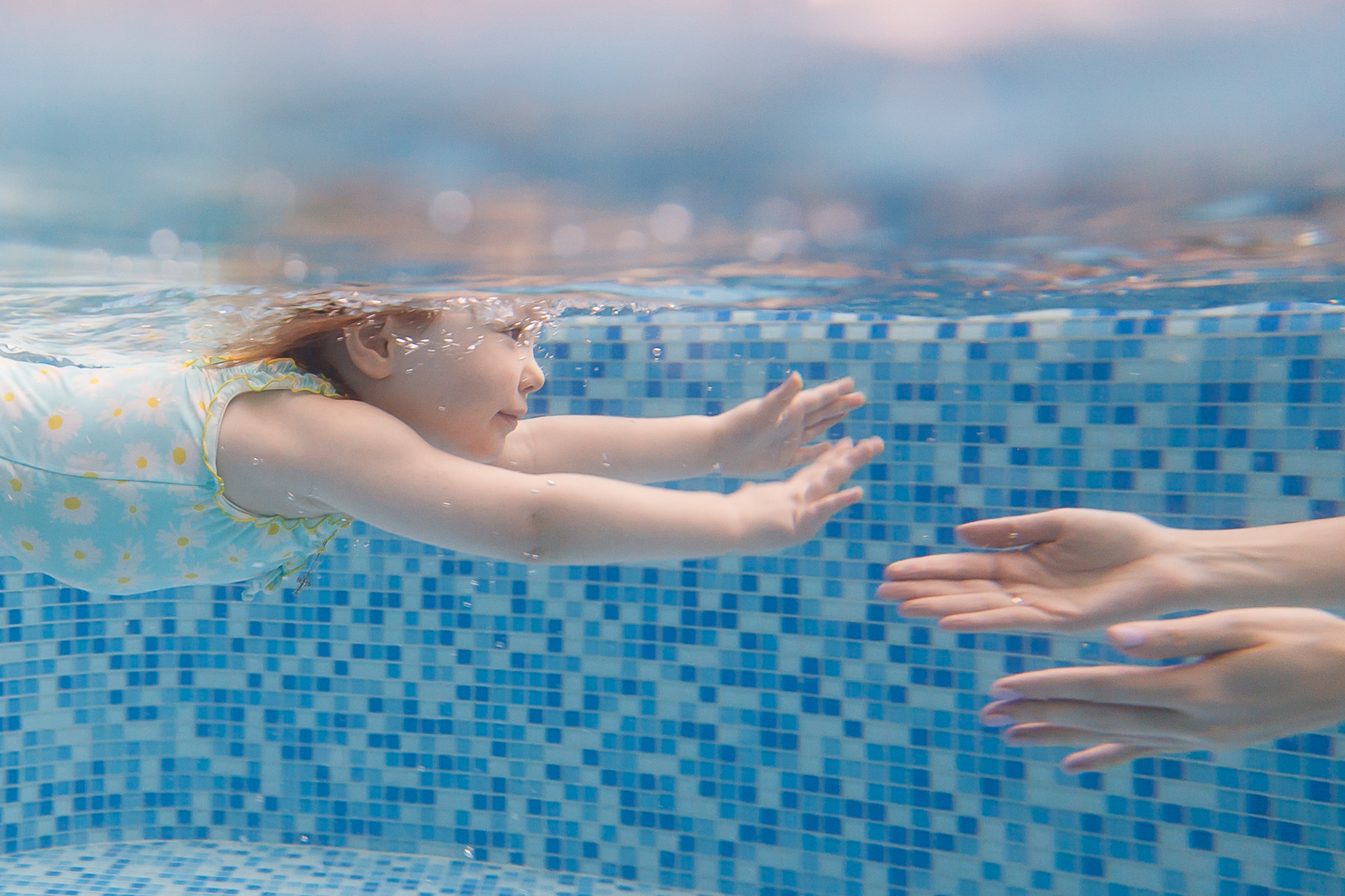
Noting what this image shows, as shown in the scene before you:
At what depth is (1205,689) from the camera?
1071mm

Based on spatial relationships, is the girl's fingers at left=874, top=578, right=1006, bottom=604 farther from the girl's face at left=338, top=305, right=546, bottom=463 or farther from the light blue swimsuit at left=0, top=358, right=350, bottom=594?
the light blue swimsuit at left=0, top=358, right=350, bottom=594

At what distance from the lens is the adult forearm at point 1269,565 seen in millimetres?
1225

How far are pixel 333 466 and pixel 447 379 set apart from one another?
0.89 feet

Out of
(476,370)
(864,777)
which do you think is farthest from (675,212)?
(864,777)

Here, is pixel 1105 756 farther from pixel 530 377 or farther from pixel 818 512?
pixel 530 377

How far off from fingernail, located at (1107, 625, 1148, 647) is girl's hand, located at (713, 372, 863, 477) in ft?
2.37

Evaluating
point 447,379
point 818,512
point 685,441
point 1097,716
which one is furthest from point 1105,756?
point 447,379

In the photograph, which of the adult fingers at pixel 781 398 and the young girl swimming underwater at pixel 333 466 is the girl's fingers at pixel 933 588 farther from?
the adult fingers at pixel 781 398

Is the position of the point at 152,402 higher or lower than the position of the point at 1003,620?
higher

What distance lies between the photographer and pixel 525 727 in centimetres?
285

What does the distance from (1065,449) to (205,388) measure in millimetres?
2173

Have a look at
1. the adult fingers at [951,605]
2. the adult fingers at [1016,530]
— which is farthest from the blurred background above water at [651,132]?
the adult fingers at [951,605]

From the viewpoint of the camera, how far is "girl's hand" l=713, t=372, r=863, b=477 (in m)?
1.66

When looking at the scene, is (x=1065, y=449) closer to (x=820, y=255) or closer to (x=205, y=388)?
(x=820, y=255)
